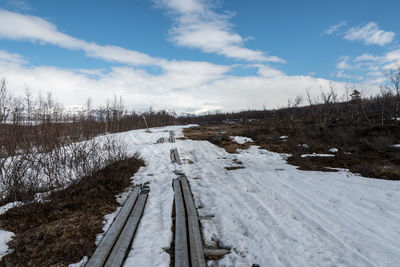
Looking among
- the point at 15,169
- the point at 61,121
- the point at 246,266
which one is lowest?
the point at 246,266

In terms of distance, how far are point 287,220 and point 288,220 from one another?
2 cm

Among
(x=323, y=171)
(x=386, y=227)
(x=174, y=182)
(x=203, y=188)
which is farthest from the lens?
(x=323, y=171)

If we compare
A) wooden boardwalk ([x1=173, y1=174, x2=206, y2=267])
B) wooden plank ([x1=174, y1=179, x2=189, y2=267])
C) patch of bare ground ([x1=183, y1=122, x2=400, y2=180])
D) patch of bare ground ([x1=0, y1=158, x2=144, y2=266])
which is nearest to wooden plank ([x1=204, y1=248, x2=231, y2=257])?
wooden boardwalk ([x1=173, y1=174, x2=206, y2=267])

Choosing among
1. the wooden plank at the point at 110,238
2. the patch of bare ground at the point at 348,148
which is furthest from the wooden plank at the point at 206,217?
the patch of bare ground at the point at 348,148

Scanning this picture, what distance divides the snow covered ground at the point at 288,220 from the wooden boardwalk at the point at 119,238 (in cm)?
15

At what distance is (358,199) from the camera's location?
17.3 ft

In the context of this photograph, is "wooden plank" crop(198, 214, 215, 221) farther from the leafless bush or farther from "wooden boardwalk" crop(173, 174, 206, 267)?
the leafless bush

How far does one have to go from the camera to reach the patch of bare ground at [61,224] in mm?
3143

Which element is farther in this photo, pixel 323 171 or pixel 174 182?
pixel 323 171

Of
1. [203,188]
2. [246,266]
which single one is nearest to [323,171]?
[203,188]

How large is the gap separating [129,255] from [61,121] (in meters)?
9.05

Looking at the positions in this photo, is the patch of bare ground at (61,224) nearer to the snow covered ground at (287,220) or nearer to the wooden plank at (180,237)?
the snow covered ground at (287,220)

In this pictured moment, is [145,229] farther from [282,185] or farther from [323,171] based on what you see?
[323,171]

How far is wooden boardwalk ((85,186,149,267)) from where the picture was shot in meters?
3.02
